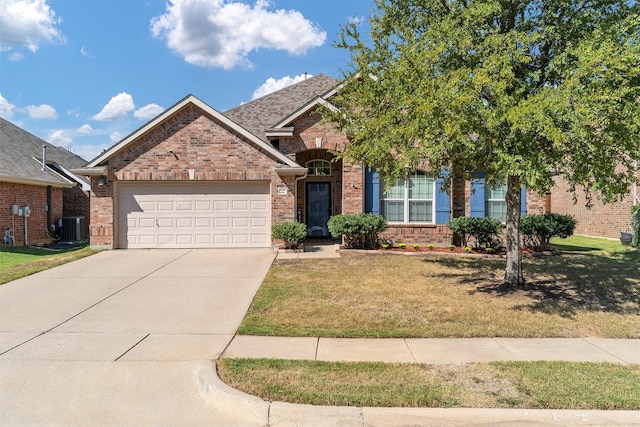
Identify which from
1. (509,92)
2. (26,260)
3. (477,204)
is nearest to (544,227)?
(477,204)

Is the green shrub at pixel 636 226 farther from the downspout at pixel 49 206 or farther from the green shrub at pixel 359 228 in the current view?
the downspout at pixel 49 206

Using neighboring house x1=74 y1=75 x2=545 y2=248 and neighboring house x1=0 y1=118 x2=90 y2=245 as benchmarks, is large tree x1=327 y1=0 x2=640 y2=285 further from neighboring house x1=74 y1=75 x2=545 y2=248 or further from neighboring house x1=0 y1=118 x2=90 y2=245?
neighboring house x1=0 y1=118 x2=90 y2=245

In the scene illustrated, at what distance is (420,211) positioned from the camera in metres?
14.3

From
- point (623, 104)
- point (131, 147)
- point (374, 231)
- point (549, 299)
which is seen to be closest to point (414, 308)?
point (549, 299)

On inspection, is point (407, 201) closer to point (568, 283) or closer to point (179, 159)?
point (568, 283)

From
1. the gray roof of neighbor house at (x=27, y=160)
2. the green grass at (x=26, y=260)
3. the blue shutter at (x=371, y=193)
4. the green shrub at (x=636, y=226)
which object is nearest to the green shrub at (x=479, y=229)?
the blue shutter at (x=371, y=193)

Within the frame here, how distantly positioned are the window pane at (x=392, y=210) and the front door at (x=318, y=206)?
296 cm

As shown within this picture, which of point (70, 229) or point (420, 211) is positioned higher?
point (420, 211)

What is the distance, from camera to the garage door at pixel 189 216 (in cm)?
1387

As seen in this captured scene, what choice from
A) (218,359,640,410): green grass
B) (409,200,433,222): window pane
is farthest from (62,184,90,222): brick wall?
(218,359,640,410): green grass

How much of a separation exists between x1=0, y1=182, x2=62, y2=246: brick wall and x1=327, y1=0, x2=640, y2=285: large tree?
14805 millimetres

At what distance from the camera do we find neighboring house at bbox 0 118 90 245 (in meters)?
15.9

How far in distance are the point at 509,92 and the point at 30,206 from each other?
61.2ft

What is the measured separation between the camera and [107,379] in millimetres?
4445
